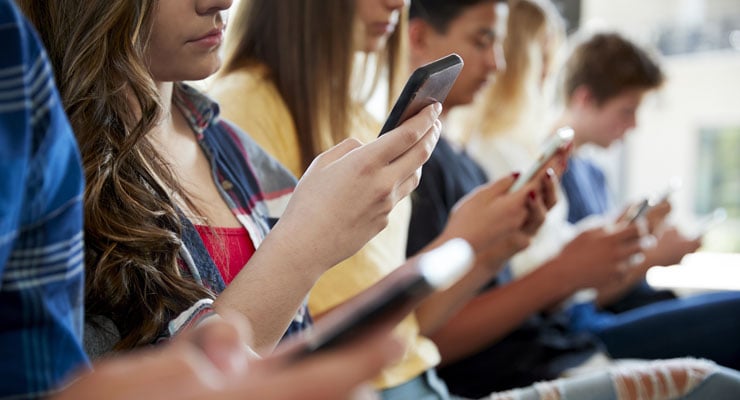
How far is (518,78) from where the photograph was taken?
2.28 metres

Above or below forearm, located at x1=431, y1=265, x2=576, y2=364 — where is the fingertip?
above

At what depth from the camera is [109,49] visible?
835 millimetres

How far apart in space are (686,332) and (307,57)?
3.54ft

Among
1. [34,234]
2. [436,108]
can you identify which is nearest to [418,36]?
[436,108]

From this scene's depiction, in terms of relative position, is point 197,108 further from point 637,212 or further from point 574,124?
point 574,124

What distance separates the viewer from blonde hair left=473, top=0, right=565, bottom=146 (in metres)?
2.25

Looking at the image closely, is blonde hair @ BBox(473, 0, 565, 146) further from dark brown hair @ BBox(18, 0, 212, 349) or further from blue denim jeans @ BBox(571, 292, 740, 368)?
dark brown hair @ BBox(18, 0, 212, 349)

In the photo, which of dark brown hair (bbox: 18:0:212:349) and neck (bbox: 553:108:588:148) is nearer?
dark brown hair (bbox: 18:0:212:349)

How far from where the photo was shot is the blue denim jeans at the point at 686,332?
188 cm

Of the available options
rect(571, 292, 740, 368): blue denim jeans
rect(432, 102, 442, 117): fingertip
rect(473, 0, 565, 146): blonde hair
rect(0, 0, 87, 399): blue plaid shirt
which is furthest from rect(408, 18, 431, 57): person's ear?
rect(0, 0, 87, 399): blue plaid shirt

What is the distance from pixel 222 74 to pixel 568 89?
1500 millimetres

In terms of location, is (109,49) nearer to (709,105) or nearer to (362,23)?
(362,23)

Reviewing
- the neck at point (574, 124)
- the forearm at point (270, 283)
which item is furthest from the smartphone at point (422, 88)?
the neck at point (574, 124)

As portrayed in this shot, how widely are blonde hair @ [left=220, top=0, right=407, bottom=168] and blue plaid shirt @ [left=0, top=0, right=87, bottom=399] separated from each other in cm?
77
